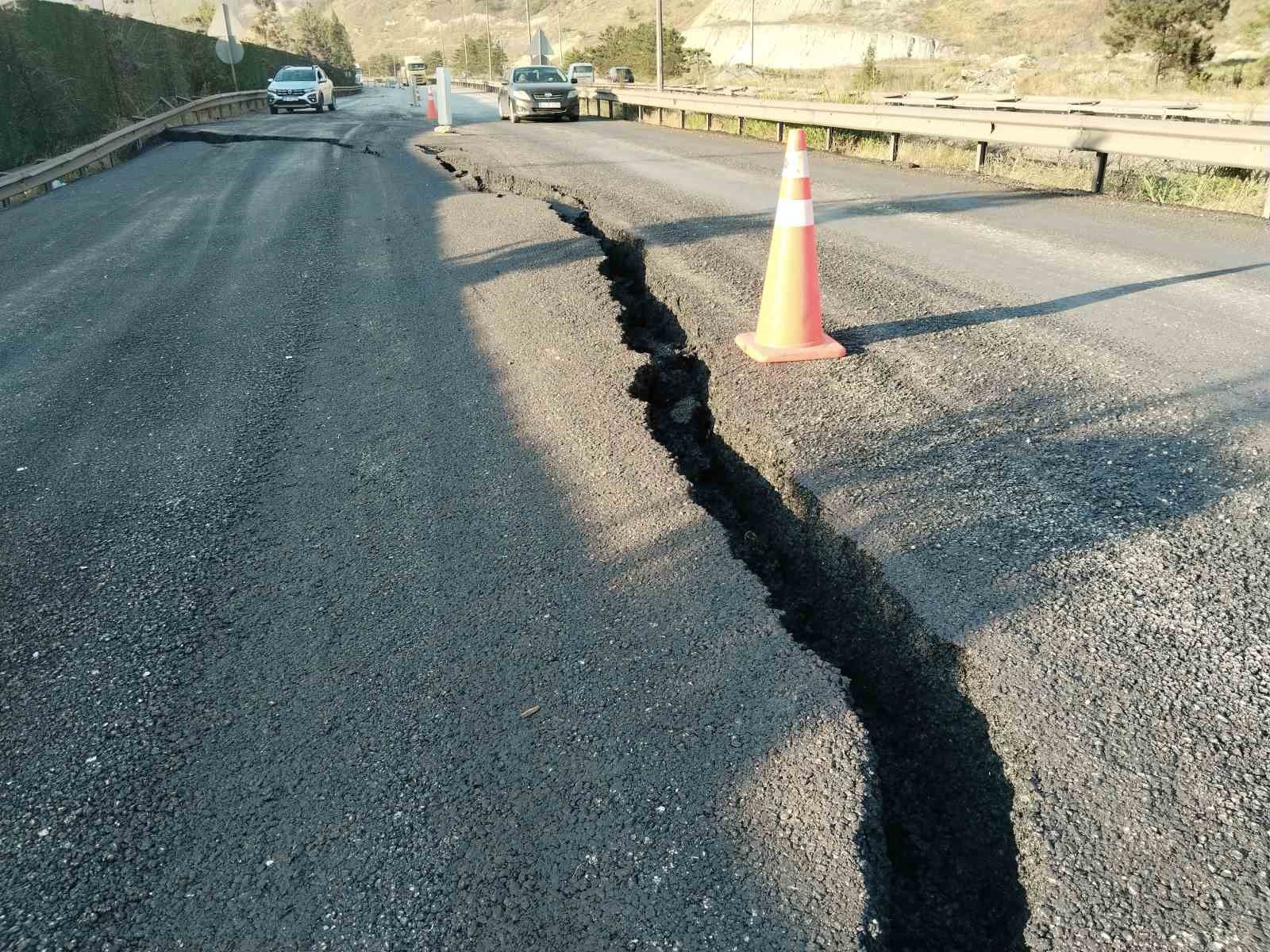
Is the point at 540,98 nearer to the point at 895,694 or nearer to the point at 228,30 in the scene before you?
the point at 228,30

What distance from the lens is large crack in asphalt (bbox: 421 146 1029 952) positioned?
181 centimetres

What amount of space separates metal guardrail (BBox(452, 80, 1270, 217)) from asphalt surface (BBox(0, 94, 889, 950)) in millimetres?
6376

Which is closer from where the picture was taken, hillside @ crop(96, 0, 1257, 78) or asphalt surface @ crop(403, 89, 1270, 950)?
asphalt surface @ crop(403, 89, 1270, 950)

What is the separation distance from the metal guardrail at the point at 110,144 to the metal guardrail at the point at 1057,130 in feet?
35.1

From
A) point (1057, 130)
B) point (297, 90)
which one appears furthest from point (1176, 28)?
point (297, 90)

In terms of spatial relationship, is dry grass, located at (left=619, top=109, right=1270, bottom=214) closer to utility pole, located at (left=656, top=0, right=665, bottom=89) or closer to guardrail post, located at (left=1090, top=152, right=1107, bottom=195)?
guardrail post, located at (left=1090, top=152, right=1107, bottom=195)

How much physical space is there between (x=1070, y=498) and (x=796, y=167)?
82.0 inches

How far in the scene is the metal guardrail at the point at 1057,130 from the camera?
7836 millimetres

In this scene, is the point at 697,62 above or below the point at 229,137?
above

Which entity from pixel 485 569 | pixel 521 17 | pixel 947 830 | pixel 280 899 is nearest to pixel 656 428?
pixel 485 569

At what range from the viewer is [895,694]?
239 cm

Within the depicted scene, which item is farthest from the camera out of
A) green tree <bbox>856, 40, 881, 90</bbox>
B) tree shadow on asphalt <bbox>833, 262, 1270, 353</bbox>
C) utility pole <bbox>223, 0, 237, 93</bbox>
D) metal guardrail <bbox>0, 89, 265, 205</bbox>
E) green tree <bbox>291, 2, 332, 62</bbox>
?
green tree <bbox>291, 2, 332, 62</bbox>

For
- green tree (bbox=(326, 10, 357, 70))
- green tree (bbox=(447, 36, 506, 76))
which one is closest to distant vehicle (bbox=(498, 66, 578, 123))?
green tree (bbox=(326, 10, 357, 70))

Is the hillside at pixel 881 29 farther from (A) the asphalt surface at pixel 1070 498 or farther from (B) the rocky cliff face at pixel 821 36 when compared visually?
(A) the asphalt surface at pixel 1070 498
